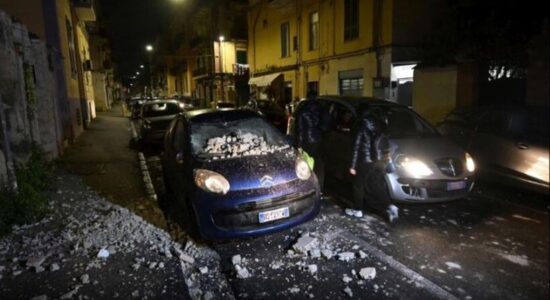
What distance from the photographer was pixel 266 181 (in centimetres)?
456

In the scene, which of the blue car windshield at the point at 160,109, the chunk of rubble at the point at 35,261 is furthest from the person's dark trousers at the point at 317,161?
the blue car windshield at the point at 160,109

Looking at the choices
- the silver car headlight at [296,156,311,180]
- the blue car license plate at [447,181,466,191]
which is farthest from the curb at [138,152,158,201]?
the blue car license plate at [447,181,466,191]

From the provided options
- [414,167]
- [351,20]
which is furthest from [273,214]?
[351,20]

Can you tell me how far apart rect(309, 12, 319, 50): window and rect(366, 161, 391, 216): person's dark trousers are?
15.9 m

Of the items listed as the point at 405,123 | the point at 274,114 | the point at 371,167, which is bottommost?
the point at 371,167

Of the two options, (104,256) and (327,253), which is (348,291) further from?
(104,256)

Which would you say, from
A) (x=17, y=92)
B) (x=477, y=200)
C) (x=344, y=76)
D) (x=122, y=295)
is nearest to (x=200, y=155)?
(x=122, y=295)

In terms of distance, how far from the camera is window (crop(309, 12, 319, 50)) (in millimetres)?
20503

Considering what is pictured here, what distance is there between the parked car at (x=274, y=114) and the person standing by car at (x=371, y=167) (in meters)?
8.76

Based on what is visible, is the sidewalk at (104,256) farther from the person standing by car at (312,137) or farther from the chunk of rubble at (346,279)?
the person standing by car at (312,137)

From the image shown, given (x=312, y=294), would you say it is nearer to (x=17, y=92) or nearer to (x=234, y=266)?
(x=234, y=266)

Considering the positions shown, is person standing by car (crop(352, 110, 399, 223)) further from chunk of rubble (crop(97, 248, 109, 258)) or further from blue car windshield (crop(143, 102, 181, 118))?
blue car windshield (crop(143, 102, 181, 118))

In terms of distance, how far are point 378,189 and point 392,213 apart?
0.41m

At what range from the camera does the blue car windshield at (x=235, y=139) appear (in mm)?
5148
